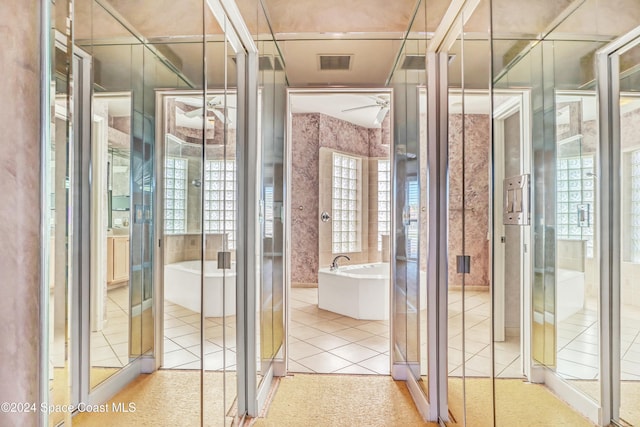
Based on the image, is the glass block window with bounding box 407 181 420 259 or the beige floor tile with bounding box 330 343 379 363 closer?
the glass block window with bounding box 407 181 420 259

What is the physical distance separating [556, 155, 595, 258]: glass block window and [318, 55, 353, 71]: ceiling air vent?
2.11 meters

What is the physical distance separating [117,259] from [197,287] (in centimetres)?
60

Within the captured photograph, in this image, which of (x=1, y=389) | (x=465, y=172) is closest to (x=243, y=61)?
(x=465, y=172)

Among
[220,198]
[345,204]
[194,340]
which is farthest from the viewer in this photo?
[345,204]

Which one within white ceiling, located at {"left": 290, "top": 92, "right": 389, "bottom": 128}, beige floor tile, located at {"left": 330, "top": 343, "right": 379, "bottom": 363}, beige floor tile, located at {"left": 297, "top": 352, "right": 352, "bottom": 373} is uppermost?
white ceiling, located at {"left": 290, "top": 92, "right": 389, "bottom": 128}

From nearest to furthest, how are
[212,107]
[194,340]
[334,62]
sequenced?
1. [194,340]
2. [212,107]
3. [334,62]

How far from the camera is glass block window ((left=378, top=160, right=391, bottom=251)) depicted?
255 inches

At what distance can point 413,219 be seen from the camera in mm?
2264

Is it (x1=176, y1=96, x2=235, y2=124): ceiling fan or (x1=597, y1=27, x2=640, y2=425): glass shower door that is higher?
(x1=176, y1=96, x2=235, y2=124): ceiling fan

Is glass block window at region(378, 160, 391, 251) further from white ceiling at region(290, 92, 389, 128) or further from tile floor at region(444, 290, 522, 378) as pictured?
tile floor at region(444, 290, 522, 378)

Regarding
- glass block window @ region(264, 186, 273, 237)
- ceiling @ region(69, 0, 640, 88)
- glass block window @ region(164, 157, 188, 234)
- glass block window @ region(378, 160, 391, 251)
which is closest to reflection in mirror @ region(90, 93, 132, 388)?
ceiling @ region(69, 0, 640, 88)

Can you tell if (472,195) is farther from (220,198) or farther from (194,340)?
(194,340)

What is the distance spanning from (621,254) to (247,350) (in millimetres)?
1793

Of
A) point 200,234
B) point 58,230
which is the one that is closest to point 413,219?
point 200,234
